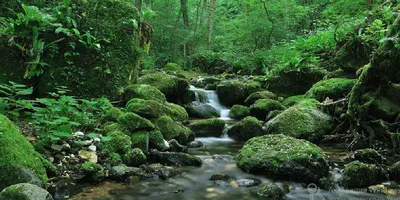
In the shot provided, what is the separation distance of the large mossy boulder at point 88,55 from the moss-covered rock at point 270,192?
4.80 m

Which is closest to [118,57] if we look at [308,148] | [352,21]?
[308,148]

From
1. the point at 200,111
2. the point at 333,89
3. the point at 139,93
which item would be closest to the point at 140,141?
the point at 139,93

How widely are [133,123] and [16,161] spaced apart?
8.30 feet

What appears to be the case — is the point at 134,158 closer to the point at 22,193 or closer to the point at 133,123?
the point at 133,123

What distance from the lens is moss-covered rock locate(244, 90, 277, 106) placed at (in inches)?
456

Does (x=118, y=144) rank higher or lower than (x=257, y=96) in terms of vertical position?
lower

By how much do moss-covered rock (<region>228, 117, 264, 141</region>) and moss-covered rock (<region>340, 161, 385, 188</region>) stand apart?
3171 millimetres

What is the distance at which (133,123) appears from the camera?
6.15m

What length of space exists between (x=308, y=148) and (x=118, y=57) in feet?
16.6

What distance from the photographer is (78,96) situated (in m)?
7.57

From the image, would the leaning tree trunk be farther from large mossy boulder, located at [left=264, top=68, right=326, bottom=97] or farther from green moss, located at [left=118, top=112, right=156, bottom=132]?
large mossy boulder, located at [left=264, top=68, right=326, bottom=97]

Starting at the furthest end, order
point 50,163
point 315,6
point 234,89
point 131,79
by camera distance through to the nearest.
A: 1. point 315,6
2. point 234,89
3. point 131,79
4. point 50,163

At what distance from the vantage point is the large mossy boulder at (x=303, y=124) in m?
7.50

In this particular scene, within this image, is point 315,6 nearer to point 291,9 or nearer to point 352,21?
point 291,9
